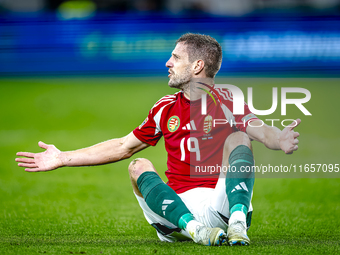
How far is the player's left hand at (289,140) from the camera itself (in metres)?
3.05

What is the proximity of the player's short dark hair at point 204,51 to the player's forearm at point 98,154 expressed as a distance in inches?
34.0

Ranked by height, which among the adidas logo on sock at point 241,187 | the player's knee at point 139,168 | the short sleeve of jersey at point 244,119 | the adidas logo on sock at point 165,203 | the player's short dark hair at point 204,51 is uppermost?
the player's short dark hair at point 204,51

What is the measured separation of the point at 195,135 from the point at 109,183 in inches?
121

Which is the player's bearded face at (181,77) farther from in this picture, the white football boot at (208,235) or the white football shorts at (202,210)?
the white football boot at (208,235)

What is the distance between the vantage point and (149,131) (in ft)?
12.3

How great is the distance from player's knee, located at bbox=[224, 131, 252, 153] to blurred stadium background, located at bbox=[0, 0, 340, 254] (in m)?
1.40

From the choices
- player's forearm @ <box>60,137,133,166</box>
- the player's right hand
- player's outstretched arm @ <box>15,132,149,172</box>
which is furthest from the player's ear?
the player's right hand

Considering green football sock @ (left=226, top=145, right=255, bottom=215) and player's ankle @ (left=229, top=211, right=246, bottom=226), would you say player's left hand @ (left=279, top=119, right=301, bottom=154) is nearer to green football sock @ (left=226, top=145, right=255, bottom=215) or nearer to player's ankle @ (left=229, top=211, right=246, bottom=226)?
green football sock @ (left=226, top=145, right=255, bottom=215)

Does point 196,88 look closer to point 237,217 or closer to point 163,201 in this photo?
point 163,201

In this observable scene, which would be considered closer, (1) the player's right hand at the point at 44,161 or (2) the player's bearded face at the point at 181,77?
(2) the player's bearded face at the point at 181,77

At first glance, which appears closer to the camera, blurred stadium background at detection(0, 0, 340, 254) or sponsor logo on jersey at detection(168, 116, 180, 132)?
sponsor logo on jersey at detection(168, 116, 180, 132)

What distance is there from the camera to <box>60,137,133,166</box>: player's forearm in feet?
12.4

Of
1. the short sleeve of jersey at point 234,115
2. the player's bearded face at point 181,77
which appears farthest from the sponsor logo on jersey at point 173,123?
the short sleeve of jersey at point 234,115

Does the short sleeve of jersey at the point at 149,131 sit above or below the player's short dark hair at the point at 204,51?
below
